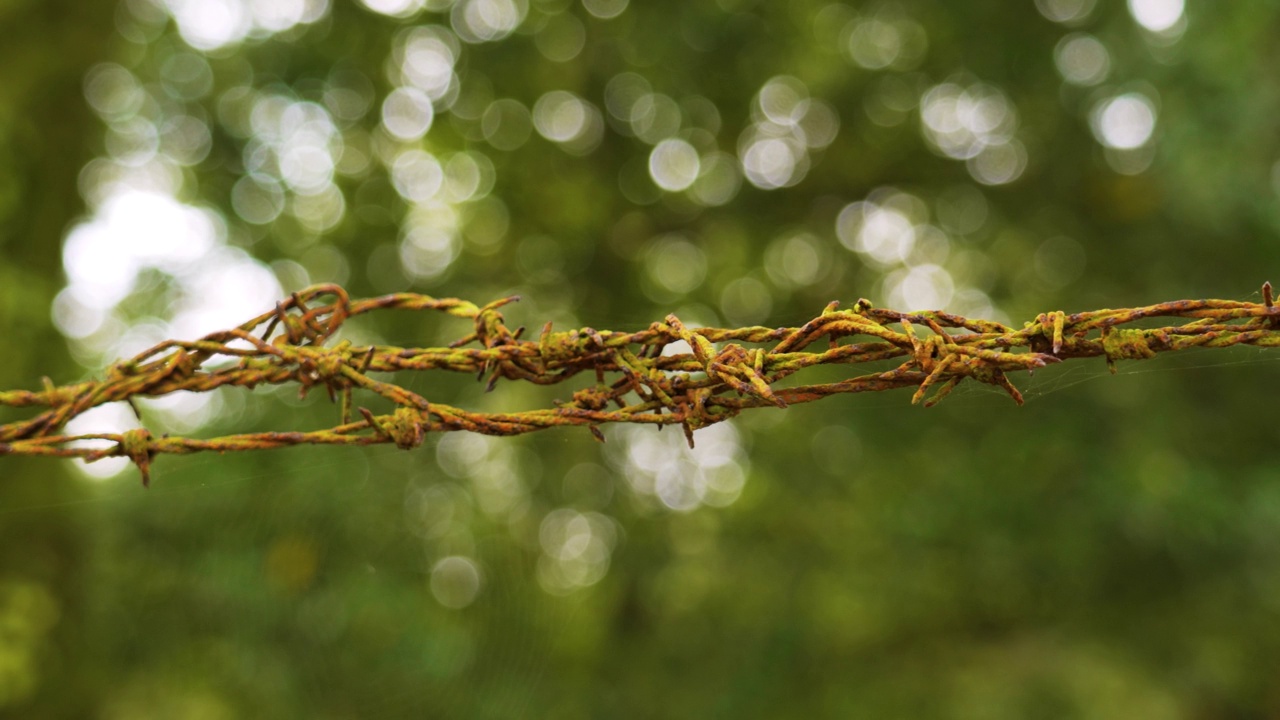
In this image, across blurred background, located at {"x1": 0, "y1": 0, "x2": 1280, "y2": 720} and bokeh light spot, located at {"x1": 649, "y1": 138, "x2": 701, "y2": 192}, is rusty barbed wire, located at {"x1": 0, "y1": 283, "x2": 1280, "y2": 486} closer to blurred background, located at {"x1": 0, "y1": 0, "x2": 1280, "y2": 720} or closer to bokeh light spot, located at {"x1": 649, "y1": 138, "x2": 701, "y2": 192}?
blurred background, located at {"x1": 0, "y1": 0, "x2": 1280, "y2": 720}

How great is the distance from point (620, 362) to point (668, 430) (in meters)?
4.54

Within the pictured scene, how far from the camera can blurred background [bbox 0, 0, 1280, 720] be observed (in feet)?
16.0

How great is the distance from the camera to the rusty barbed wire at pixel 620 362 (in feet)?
3.27

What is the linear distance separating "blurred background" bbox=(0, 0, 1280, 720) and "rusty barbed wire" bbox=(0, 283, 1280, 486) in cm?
375

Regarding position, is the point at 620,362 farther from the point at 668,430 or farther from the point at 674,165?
the point at 674,165

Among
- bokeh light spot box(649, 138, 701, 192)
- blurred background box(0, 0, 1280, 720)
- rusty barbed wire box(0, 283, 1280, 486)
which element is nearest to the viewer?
rusty barbed wire box(0, 283, 1280, 486)

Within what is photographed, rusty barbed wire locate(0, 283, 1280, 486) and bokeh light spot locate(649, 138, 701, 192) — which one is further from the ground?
bokeh light spot locate(649, 138, 701, 192)

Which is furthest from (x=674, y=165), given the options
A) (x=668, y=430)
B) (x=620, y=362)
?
(x=620, y=362)

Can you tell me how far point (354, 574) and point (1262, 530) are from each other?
4.86m

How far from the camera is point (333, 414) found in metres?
5.86

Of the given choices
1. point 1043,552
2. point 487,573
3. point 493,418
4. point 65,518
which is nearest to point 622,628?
point 487,573

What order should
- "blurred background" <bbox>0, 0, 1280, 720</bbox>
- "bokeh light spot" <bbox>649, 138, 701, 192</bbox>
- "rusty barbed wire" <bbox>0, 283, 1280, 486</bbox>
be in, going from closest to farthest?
1. "rusty barbed wire" <bbox>0, 283, 1280, 486</bbox>
2. "blurred background" <bbox>0, 0, 1280, 720</bbox>
3. "bokeh light spot" <bbox>649, 138, 701, 192</bbox>

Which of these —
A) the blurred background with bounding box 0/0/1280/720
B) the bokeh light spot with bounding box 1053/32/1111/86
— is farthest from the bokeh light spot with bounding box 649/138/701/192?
the bokeh light spot with bounding box 1053/32/1111/86

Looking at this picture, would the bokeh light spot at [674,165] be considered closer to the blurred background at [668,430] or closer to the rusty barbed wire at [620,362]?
the blurred background at [668,430]
